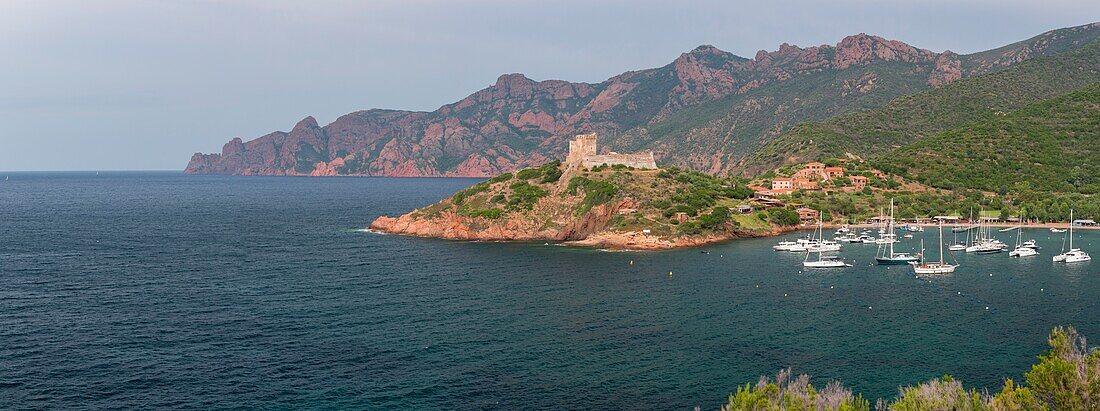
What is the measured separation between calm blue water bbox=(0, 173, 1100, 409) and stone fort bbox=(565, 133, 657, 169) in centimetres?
5849

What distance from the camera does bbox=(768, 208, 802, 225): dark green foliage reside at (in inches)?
6688

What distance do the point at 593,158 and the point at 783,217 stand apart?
42.6 m

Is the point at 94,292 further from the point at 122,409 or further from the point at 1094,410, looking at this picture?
the point at 1094,410

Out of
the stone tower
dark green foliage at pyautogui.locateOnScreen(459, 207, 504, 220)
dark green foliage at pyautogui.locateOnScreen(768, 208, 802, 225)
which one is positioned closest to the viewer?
dark green foliage at pyautogui.locateOnScreen(459, 207, 504, 220)

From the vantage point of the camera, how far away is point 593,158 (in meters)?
185

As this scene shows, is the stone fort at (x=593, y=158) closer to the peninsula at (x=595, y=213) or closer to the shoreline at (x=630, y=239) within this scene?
the peninsula at (x=595, y=213)

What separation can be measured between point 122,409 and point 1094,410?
5354 cm

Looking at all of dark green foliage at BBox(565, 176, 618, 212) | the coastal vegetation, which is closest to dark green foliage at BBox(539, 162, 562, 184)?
dark green foliage at BBox(565, 176, 618, 212)

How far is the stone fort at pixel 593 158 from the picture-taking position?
605 feet

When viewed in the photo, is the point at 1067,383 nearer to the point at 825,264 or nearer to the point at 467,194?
the point at 825,264

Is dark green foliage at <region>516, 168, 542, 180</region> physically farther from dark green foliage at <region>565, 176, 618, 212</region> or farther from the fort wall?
dark green foliage at <region>565, 176, 618, 212</region>

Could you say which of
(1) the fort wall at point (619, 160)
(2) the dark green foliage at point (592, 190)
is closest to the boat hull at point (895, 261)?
(2) the dark green foliage at point (592, 190)

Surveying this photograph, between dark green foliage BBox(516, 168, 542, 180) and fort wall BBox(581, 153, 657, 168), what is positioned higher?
fort wall BBox(581, 153, 657, 168)

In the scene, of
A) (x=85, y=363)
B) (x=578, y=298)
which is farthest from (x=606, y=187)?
(x=85, y=363)
